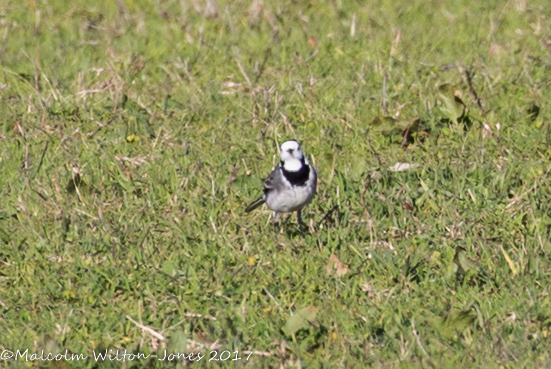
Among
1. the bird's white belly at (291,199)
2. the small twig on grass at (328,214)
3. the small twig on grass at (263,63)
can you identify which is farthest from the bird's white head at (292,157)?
the small twig on grass at (263,63)

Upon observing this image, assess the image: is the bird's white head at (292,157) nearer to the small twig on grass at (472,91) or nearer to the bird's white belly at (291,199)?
the bird's white belly at (291,199)

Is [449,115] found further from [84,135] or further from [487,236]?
[84,135]

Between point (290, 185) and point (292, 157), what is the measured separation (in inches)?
9.8

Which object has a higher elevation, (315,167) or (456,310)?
(456,310)

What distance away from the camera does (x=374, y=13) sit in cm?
934

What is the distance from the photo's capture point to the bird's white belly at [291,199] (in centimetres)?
604

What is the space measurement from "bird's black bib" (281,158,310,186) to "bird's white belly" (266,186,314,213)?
55 millimetres

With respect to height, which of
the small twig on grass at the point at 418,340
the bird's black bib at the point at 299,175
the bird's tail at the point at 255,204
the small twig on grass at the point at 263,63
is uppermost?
the small twig on grass at the point at 418,340

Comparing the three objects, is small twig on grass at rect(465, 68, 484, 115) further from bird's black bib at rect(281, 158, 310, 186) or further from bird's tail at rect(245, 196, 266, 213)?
bird's tail at rect(245, 196, 266, 213)

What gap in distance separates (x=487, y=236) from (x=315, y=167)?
1445 millimetres

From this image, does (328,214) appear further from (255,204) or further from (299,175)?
(255,204)

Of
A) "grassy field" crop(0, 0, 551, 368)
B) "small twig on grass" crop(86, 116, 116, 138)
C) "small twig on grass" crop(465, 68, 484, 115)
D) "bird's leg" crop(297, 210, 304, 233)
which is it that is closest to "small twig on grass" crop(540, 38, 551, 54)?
"grassy field" crop(0, 0, 551, 368)

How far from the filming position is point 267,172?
22.7 feet

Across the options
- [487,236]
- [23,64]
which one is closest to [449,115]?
[487,236]
